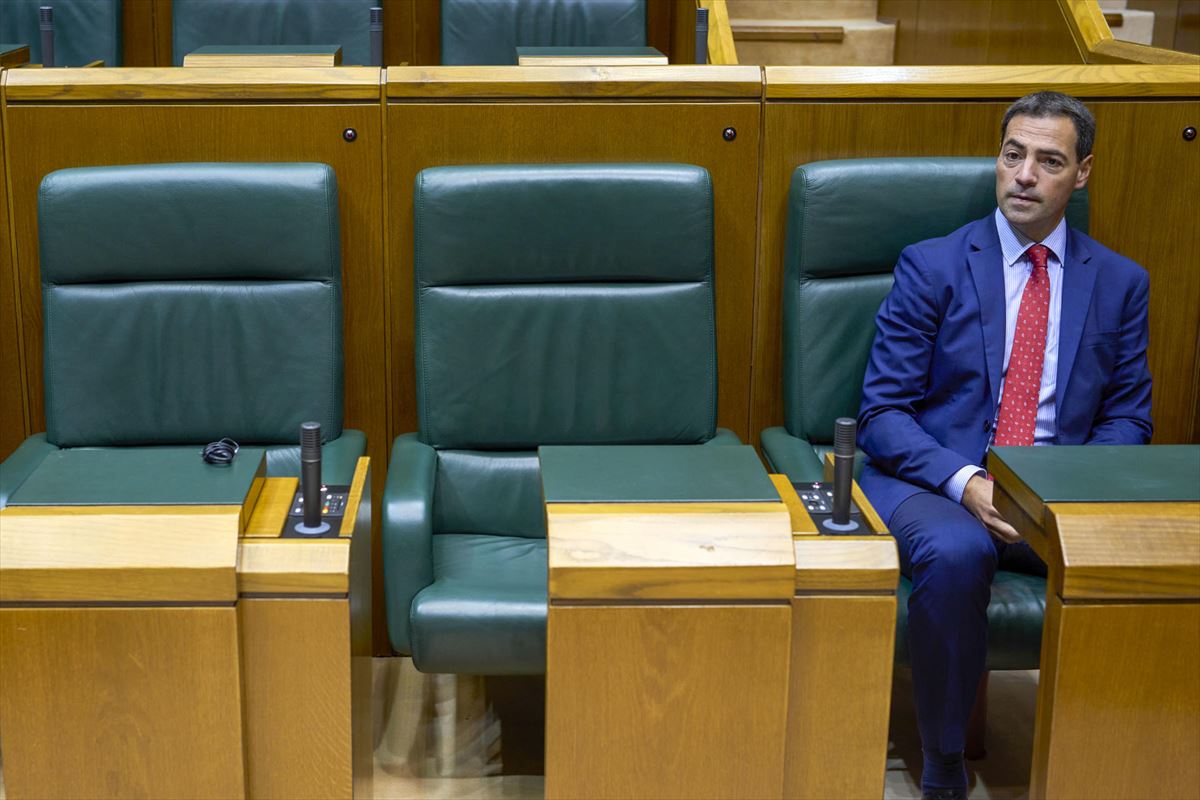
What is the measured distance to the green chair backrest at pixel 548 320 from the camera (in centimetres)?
151

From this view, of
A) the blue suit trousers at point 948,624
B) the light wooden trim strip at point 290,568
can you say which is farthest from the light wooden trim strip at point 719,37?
the light wooden trim strip at point 290,568

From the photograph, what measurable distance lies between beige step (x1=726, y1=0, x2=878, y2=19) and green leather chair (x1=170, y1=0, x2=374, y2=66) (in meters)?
0.78

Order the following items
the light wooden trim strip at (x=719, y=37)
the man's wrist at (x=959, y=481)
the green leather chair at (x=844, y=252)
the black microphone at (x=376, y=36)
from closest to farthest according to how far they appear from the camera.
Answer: the man's wrist at (x=959, y=481) → the green leather chair at (x=844, y=252) → the black microphone at (x=376, y=36) → the light wooden trim strip at (x=719, y=37)

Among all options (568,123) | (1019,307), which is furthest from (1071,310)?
(568,123)

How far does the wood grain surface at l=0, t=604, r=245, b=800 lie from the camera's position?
1.05 metres

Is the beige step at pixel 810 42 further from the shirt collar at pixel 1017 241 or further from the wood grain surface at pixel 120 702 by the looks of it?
the wood grain surface at pixel 120 702

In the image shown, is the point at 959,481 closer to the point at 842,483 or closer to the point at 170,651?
the point at 842,483

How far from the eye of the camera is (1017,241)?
1526mm

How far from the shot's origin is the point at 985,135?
164 centimetres

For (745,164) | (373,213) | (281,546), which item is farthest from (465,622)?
(745,164)

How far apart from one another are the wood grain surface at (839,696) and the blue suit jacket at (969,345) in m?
0.39

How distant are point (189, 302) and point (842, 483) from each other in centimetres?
77

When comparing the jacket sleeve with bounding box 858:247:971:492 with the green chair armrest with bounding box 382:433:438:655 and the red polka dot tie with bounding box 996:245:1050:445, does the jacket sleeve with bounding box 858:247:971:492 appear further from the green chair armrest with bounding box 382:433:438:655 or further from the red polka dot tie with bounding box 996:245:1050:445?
the green chair armrest with bounding box 382:433:438:655

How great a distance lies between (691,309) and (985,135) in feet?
1.39
